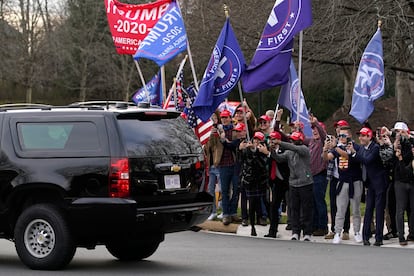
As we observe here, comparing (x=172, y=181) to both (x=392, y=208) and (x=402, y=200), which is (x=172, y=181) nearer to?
Result: (x=402, y=200)

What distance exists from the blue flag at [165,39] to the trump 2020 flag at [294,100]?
7.23 feet

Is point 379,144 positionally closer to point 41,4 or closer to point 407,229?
point 407,229

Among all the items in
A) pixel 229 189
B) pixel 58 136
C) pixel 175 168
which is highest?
pixel 58 136

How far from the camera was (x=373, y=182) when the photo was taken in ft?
45.9

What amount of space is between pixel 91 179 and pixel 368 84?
6.90m

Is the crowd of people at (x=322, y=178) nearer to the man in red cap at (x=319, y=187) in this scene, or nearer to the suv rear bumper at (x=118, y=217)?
the man in red cap at (x=319, y=187)

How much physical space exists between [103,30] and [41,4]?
5.07 metres

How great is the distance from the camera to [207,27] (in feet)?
94.1

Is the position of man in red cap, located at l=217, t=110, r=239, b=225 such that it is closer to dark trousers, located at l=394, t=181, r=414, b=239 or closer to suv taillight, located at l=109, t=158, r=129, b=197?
dark trousers, located at l=394, t=181, r=414, b=239

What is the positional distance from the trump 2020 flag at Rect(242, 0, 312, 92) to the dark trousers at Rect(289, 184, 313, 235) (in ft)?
7.14

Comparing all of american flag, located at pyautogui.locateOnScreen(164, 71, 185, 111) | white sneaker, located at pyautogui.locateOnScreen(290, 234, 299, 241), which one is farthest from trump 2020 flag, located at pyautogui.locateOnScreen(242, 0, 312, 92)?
american flag, located at pyautogui.locateOnScreen(164, 71, 185, 111)

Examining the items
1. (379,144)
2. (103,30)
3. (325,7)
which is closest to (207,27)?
(325,7)

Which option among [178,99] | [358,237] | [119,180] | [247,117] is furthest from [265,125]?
[119,180]

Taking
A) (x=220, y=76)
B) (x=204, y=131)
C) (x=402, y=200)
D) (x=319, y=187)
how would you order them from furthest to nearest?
1. (x=204, y=131)
2. (x=220, y=76)
3. (x=319, y=187)
4. (x=402, y=200)
